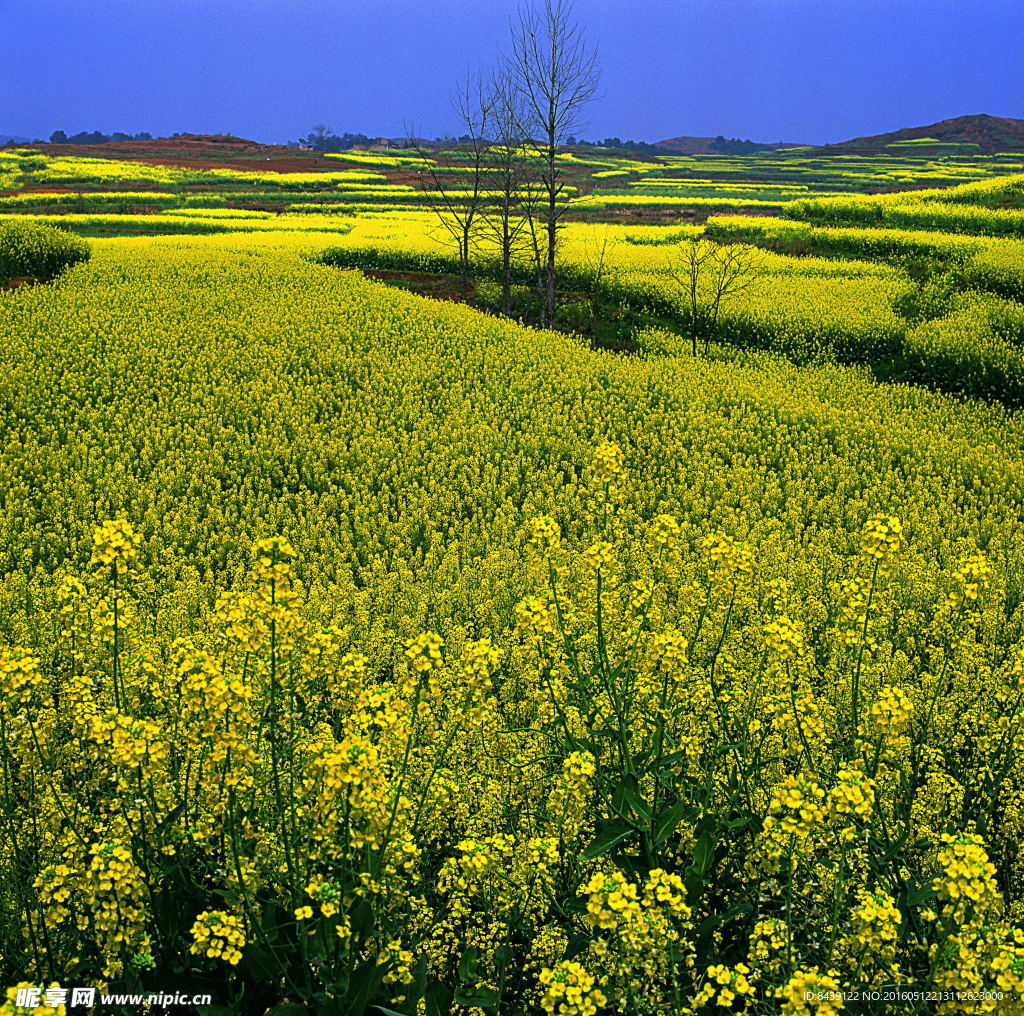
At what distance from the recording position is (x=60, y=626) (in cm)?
634

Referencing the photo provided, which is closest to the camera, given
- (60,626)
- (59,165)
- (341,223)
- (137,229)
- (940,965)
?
(940,965)

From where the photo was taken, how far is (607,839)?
11.5ft

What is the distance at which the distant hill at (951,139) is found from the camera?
353 feet

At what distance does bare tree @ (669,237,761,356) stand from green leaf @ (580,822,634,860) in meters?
15.8

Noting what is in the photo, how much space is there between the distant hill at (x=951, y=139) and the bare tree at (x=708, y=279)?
322ft

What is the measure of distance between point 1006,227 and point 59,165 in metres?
63.8

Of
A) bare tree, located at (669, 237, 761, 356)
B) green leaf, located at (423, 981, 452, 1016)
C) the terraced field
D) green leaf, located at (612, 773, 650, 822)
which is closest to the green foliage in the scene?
the terraced field

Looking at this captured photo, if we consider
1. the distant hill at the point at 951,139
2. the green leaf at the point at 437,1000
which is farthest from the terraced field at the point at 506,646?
the distant hill at the point at 951,139

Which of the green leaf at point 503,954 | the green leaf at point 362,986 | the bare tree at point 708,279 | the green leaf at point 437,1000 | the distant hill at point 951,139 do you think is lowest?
the green leaf at point 437,1000

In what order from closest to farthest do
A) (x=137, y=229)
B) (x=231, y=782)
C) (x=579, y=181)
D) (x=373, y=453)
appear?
(x=231, y=782) → (x=373, y=453) → (x=137, y=229) → (x=579, y=181)

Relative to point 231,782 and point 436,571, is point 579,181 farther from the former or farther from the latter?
point 231,782

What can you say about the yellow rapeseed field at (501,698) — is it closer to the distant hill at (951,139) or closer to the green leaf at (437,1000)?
the green leaf at (437,1000)

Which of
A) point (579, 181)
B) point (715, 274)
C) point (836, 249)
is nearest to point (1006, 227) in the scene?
point (836, 249)

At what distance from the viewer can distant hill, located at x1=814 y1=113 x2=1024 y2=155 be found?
107512mm
